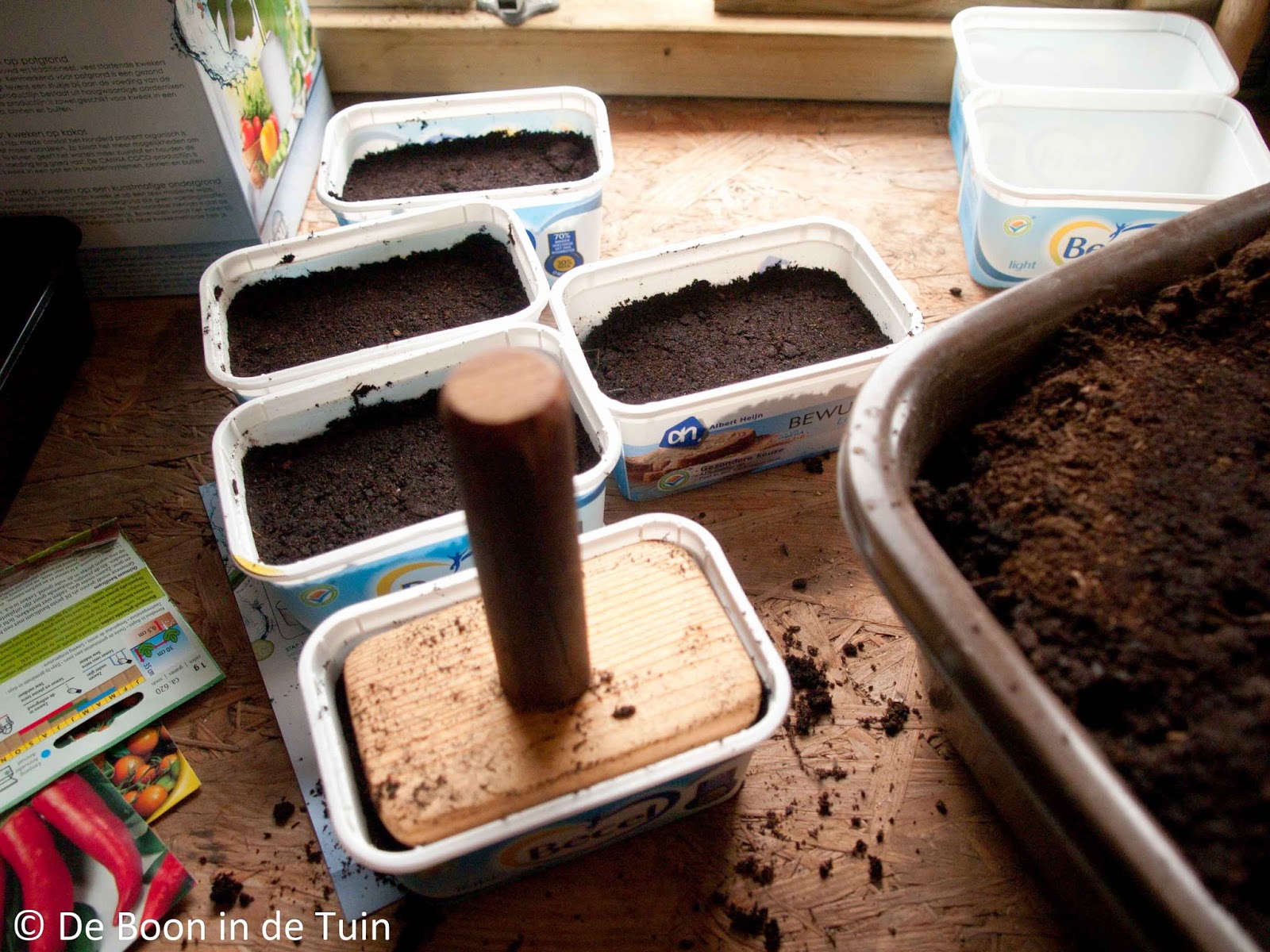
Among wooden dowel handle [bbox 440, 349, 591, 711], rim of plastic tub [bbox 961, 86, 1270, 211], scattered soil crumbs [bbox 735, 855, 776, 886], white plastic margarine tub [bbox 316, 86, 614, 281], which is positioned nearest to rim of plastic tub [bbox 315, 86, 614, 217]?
white plastic margarine tub [bbox 316, 86, 614, 281]

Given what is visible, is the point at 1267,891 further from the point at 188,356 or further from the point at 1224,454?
the point at 188,356

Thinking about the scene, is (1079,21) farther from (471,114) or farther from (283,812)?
(283,812)

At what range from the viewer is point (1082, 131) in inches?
49.7

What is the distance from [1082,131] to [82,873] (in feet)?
4.94

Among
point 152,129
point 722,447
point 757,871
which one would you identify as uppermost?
point 152,129

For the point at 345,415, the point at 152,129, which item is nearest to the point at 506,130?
the point at 152,129

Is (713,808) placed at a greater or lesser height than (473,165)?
lesser

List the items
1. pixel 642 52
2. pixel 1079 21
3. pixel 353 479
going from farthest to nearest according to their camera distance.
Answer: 1. pixel 642 52
2. pixel 1079 21
3. pixel 353 479

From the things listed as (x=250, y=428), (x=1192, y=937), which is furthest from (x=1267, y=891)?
(x=250, y=428)

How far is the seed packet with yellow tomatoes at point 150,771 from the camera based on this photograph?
0.80 metres

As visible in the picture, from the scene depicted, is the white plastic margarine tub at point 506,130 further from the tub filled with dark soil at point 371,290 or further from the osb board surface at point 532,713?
the osb board surface at point 532,713

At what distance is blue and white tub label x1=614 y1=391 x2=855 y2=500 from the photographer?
3.15 feet

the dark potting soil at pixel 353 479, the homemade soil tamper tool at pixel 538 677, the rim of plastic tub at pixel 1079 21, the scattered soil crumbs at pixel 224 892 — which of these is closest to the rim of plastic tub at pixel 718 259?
→ the dark potting soil at pixel 353 479

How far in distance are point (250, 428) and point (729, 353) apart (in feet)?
1.82
